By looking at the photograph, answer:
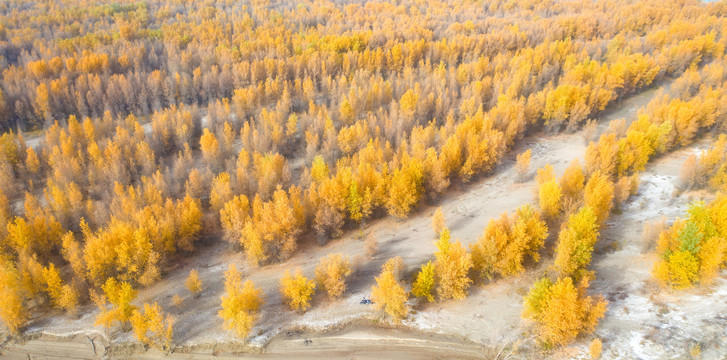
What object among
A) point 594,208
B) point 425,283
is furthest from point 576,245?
point 425,283

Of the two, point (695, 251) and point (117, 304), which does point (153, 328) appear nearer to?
point (117, 304)

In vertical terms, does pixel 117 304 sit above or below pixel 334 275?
below

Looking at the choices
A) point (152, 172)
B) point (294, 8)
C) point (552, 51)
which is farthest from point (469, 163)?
point (294, 8)

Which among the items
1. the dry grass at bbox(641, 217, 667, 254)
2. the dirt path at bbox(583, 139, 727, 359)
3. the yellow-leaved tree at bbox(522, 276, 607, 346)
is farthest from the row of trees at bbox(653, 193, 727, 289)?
the yellow-leaved tree at bbox(522, 276, 607, 346)

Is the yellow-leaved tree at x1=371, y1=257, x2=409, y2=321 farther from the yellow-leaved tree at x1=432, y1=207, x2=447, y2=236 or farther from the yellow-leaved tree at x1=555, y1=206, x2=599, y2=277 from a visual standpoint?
the yellow-leaved tree at x1=555, y1=206, x2=599, y2=277

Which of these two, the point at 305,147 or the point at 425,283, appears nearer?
the point at 425,283

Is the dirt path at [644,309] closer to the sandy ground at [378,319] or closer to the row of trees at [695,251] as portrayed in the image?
the sandy ground at [378,319]

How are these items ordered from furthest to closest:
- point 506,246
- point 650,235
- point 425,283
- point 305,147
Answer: point 305,147, point 650,235, point 506,246, point 425,283

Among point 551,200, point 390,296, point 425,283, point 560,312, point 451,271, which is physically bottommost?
point 425,283
